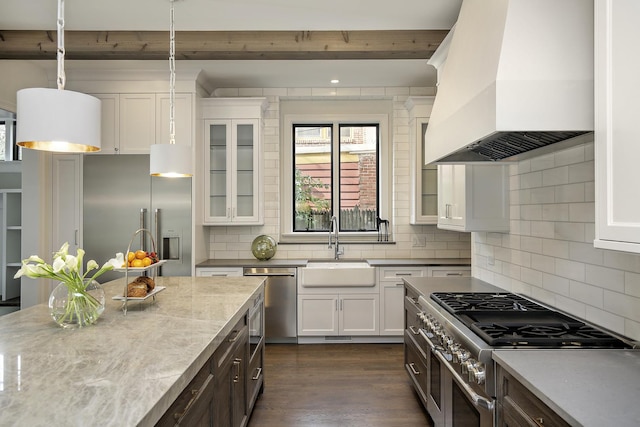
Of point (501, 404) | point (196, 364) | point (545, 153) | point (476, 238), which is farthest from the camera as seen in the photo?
point (476, 238)

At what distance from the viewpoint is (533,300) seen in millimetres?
2549

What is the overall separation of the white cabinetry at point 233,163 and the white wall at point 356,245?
0.30 meters

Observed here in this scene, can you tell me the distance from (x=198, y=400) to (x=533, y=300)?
203 cm

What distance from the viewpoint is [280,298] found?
4422 mm

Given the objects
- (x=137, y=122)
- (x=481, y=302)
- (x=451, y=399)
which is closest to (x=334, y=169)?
(x=137, y=122)

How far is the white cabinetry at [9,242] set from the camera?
492cm

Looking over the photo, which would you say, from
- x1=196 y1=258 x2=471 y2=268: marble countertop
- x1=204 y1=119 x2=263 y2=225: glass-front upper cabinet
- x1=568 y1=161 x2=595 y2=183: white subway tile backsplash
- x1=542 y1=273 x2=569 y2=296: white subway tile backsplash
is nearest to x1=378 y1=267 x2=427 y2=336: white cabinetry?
x1=196 y1=258 x2=471 y2=268: marble countertop

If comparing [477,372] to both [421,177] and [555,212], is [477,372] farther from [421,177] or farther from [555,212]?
[421,177]

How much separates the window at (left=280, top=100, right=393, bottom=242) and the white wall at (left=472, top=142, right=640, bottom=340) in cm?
225

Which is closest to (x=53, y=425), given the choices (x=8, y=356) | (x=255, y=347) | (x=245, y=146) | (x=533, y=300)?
(x=8, y=356)

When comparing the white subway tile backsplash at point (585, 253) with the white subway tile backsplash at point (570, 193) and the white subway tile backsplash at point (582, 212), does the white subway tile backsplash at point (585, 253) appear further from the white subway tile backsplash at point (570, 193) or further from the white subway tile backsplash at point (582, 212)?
the white subway tile backsplash at point (570, 193)

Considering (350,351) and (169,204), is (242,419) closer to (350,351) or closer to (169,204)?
(350,351)

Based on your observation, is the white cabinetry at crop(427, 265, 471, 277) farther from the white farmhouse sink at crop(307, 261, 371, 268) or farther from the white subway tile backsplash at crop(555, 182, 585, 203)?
the white subway tile backsplash at crop(555, 182, 585, 203)

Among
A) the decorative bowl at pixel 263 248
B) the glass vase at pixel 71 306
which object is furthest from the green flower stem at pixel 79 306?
the decorative bowl at pixel 263 248
